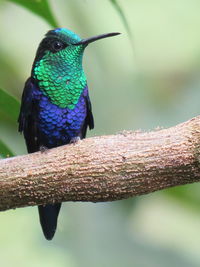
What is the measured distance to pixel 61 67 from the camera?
153 inches

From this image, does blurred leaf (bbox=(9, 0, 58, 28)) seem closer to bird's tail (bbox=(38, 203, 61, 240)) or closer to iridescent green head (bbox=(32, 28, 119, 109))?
iridescent green head (bbox=(32, 28, 119, 109))

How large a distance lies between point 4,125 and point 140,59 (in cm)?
172

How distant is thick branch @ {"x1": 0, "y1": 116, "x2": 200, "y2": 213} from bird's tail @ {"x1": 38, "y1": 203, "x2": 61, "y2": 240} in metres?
0.84

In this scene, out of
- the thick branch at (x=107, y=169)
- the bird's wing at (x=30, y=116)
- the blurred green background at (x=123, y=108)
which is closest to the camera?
the thick branch at (x=107, y=169)

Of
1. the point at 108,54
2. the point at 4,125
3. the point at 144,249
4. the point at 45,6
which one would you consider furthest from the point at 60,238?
the point at 45,6

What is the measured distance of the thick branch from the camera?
9.09 feet

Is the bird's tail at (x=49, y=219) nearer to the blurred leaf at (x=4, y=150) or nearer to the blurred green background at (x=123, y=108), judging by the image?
the blurred green background at (x=123, y=108)

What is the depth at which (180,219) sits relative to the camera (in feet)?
15.3

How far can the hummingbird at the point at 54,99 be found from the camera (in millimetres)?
3795

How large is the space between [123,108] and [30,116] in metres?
1.49

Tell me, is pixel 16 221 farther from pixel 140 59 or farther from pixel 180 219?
pixel 140 59

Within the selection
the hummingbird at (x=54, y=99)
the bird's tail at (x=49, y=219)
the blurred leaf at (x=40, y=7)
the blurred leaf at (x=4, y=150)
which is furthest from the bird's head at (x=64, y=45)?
the blurred leaf at (x=4, y=150)

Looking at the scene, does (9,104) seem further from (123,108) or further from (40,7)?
(123,108)

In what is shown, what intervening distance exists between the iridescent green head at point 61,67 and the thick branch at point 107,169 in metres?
0.91
